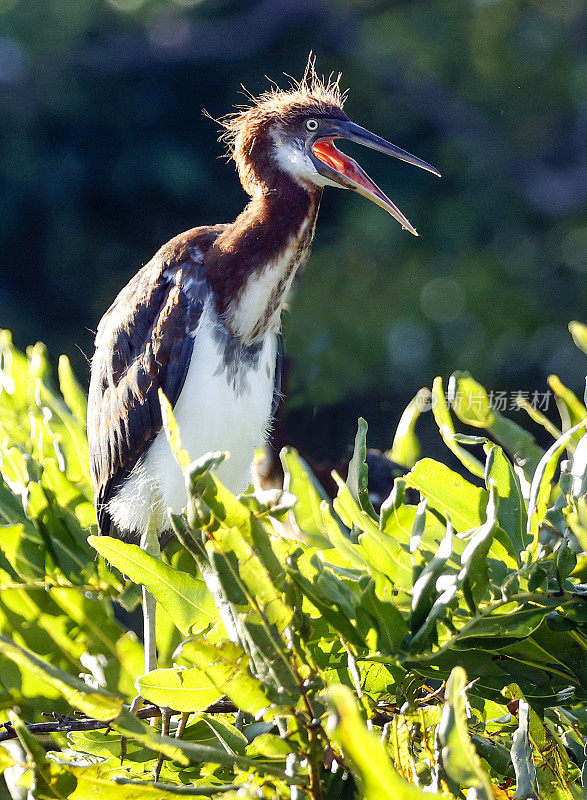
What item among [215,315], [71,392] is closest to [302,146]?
[215,315]

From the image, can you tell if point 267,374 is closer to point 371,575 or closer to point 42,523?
point 42,523

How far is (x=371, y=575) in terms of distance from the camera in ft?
0.85

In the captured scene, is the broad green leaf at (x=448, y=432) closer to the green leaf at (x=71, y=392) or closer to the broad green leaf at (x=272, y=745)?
the broad green leaf at (x=272, y=745)

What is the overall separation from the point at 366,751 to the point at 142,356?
0.64 metres

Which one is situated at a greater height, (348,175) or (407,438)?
(348,175)

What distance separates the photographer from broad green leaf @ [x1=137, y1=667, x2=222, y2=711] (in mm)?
259

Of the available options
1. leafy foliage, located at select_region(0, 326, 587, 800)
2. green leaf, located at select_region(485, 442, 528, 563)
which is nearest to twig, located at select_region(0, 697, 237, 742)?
leafy foliage, located at select_region(0, 326, 587, 800)

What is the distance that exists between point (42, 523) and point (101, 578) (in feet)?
0.13

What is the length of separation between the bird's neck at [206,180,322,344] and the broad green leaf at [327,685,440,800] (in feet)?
2.01

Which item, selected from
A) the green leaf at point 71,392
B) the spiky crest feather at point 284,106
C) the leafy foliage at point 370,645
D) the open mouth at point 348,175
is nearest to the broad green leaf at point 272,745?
the leafy foliage at point 370,645

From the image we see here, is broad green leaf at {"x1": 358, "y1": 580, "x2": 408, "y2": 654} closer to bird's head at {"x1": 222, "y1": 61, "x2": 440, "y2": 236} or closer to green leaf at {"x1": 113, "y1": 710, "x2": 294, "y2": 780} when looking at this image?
green leaf at {"x1": 113, "y1": 710, "x2": 294, "y2": 780}

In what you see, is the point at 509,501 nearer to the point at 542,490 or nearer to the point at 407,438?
the point at 542,490

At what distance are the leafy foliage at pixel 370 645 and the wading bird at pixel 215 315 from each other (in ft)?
1.54

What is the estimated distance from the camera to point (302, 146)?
764 mm
